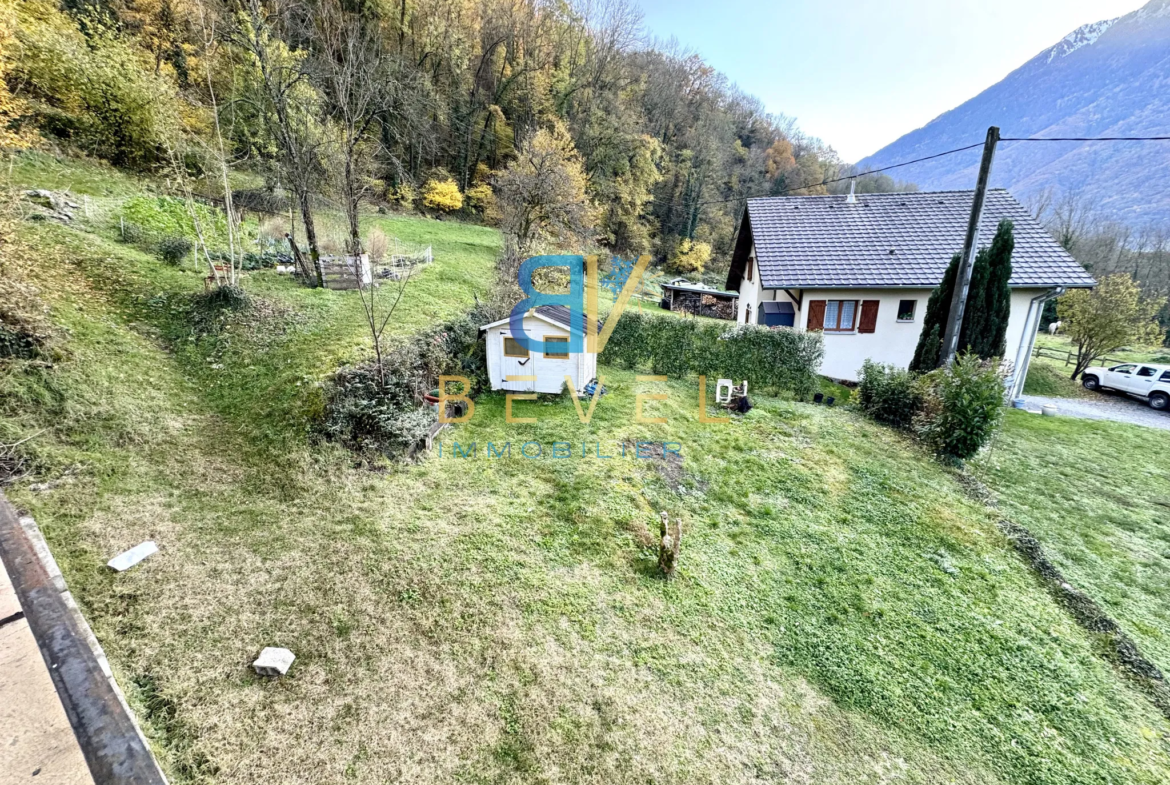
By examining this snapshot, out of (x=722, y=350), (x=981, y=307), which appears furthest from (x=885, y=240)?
(x=722, y=350)

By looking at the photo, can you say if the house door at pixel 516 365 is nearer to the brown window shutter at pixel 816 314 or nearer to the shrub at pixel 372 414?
the shrub at pixel 372 414

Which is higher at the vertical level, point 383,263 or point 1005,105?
point 1005,105

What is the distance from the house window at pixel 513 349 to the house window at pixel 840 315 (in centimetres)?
947

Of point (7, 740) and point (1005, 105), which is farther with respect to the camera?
point (1005, 105)

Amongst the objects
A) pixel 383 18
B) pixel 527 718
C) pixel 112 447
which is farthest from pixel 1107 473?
pixel 383 18

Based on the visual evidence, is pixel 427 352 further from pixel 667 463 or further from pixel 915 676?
pixel 915 676

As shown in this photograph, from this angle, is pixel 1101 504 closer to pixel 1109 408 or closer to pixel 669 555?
pixel 669 555

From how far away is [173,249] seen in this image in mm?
10328

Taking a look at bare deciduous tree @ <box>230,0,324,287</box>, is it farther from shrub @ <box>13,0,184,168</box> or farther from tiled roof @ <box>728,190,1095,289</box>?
tiled roof @ <box>728,190,1095,289</box>

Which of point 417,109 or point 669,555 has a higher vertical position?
point 417,109

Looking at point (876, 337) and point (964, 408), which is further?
point (876, 337)

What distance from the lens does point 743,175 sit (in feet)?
125

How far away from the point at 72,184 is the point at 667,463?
17.8 m

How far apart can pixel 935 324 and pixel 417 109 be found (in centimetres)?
2583
